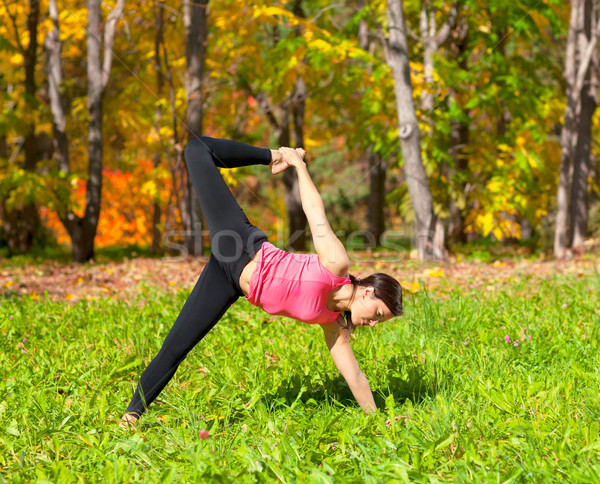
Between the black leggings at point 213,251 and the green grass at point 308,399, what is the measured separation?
23 cm

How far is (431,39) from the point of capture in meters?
9.20

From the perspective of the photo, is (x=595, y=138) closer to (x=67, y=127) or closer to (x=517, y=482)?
(x=67, y=127)

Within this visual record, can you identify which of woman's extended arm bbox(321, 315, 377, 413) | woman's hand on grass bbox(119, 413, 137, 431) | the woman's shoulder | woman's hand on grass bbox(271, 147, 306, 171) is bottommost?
woman's hand on grass bbox(119, 413, 137, 431)

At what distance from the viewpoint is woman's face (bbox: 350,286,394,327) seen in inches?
110

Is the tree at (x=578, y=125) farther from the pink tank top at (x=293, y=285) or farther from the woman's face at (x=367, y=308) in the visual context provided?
the pink tank top at (x=293, y=285)

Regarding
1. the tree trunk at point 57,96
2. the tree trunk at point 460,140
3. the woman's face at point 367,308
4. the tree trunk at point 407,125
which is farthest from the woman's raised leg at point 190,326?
the tree trunk at point 57,96

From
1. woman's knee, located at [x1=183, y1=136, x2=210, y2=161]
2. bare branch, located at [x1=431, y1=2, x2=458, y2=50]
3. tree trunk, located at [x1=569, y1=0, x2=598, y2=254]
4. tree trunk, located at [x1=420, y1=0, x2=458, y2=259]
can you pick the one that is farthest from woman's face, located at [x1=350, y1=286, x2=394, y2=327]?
tree trunk, located at [x1=569, y1=0, x2=598, y2=254]

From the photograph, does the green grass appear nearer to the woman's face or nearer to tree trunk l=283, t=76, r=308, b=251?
the woman's face

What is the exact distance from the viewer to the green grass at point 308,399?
2.41 metres

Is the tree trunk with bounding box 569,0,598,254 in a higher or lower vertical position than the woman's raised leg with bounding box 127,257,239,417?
higher

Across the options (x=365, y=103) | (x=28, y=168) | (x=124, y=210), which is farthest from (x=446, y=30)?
(x=124, y=210)

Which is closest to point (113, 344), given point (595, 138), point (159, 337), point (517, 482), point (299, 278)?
point (159, 337)

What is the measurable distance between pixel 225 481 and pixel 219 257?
1.04 meters

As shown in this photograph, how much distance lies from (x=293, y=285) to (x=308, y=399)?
0.82 m
